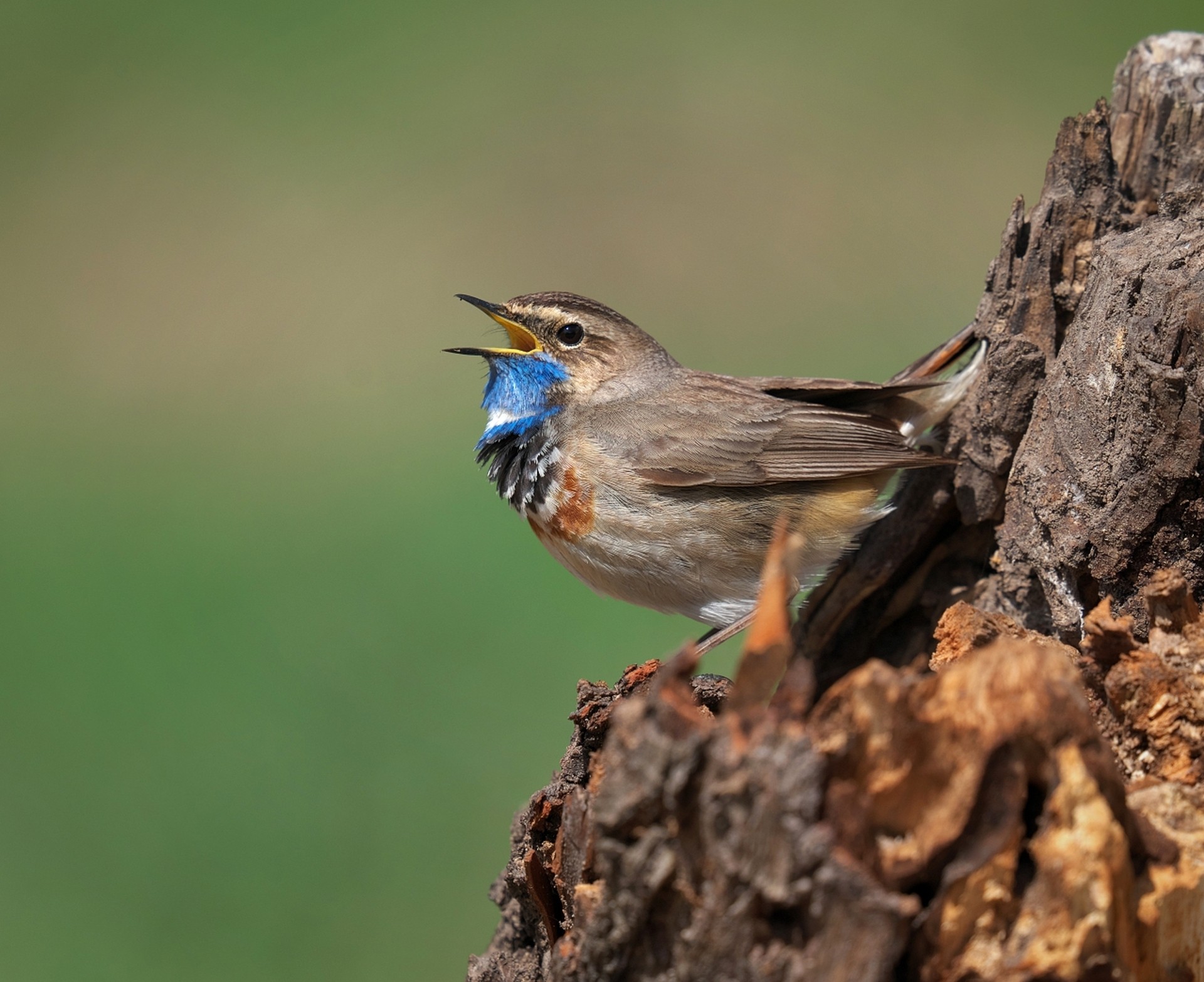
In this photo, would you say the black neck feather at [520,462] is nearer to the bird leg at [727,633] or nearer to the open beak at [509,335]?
the open beak at [509,335]

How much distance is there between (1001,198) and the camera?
11.6 meters

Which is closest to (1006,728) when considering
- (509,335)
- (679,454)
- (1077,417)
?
(1077,417)

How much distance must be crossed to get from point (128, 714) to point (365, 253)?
6.32m

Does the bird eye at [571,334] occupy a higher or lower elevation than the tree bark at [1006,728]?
higher

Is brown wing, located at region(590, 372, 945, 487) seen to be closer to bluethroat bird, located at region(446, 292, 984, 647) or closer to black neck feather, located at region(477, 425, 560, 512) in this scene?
bluethroat bird, located at region(446, 292, 984, 647)

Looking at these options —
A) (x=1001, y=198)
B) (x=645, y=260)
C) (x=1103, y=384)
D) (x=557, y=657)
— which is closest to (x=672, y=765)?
(x=1103, y=384)

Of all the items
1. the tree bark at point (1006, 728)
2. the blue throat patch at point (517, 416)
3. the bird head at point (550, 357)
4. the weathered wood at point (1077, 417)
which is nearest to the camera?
the tree bark at point (1006, 728)

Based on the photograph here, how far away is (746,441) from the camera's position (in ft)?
15.1

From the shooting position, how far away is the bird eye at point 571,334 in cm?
491

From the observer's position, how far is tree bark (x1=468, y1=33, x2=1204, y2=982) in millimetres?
2158

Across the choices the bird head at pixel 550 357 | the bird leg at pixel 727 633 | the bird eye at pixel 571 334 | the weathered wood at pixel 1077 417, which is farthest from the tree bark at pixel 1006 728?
the bird eye at pixel 571 334

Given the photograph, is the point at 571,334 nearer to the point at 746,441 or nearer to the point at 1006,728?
the point at 746,441

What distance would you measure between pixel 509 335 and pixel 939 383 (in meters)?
1.83

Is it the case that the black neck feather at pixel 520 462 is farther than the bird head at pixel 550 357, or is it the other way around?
the bird head at pixel 550 357
